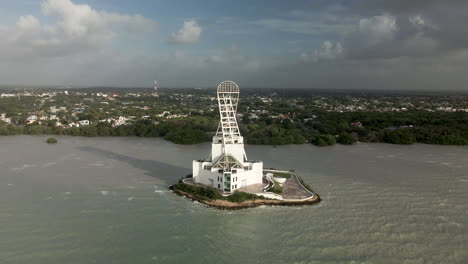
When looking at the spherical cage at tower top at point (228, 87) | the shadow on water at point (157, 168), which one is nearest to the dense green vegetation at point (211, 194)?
the shadow on water at point (157, 168)

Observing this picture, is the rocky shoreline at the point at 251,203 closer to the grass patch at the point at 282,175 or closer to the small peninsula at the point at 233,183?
the small peninsula at the point at 233,183

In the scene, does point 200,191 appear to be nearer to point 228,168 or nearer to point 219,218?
point 228,168

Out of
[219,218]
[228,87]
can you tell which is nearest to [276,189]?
[219,218]

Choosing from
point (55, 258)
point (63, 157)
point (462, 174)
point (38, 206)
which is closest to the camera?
point (55, 258)

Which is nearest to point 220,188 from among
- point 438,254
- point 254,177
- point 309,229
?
point 254,177

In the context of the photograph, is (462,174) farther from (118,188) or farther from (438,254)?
(118,188)

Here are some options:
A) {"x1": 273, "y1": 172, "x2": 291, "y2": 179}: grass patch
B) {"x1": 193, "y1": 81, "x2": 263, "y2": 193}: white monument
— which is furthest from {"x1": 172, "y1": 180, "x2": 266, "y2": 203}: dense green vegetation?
{"x1": 273, "y1": 172, "x2": 291, "y2": 179}: grass patch

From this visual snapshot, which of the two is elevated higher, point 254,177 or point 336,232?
point 254,177
